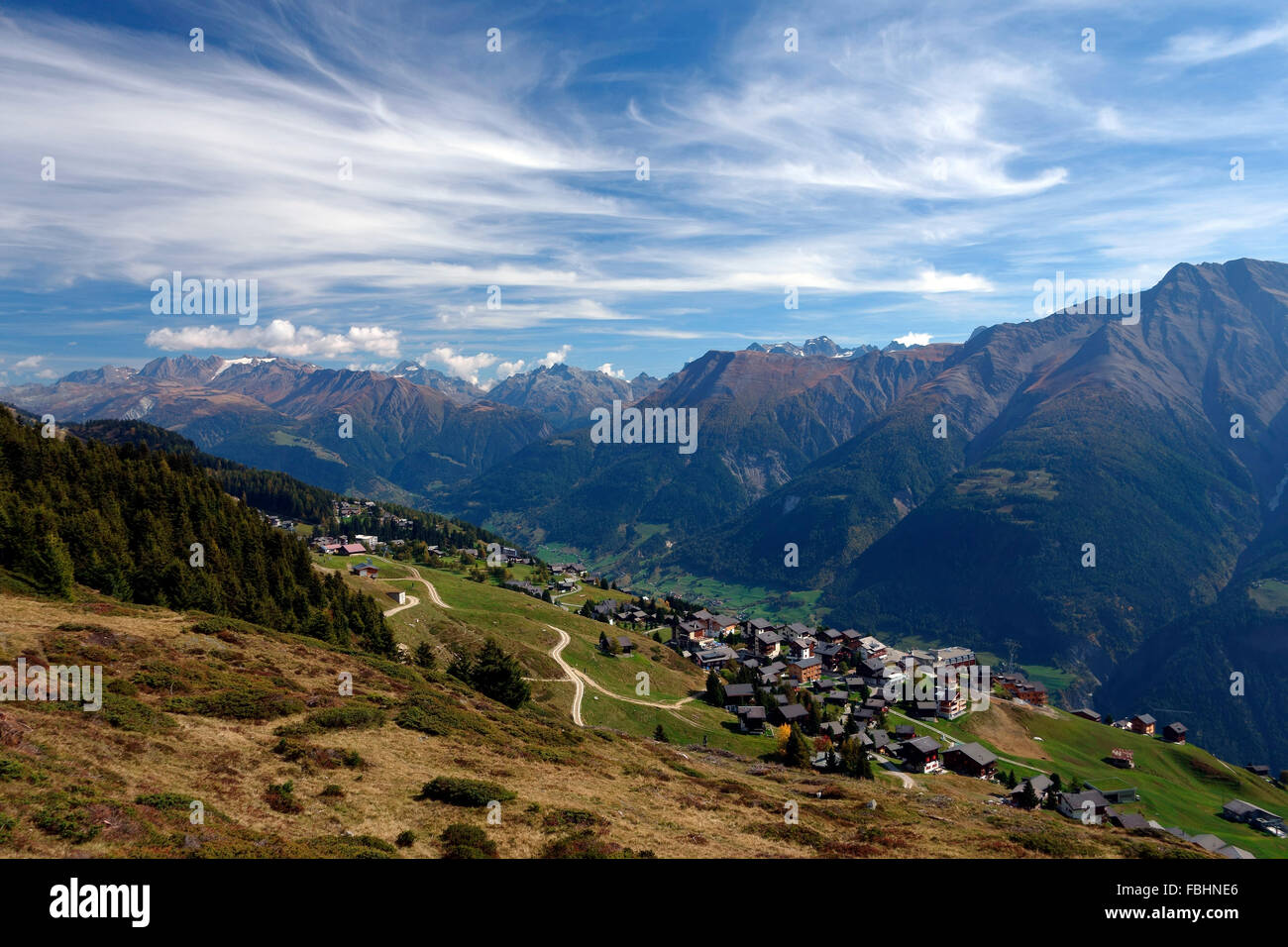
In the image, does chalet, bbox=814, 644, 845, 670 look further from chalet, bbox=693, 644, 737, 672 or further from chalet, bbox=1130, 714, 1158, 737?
chalet, bbox=1130, 714, 1158, 737

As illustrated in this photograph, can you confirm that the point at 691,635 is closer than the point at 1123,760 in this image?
No

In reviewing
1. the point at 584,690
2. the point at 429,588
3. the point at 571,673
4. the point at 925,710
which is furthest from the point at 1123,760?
the point at 429,588

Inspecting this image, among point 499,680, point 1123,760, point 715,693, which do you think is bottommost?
point 1123,760

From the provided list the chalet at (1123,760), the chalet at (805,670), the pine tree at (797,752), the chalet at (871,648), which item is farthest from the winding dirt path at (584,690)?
the chalet at (1123,760)

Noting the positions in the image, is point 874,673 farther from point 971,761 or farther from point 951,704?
point 971,761

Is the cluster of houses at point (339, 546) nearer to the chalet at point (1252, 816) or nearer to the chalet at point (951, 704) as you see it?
the chalet at point (951, 704)

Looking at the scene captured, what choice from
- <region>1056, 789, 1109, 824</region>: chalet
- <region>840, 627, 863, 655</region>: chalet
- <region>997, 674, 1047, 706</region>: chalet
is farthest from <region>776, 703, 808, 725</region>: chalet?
<region>997, 674, 1047, 706</region>: chalet

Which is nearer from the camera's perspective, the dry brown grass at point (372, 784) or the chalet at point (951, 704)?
the dry brown grass at point (372, 784)
